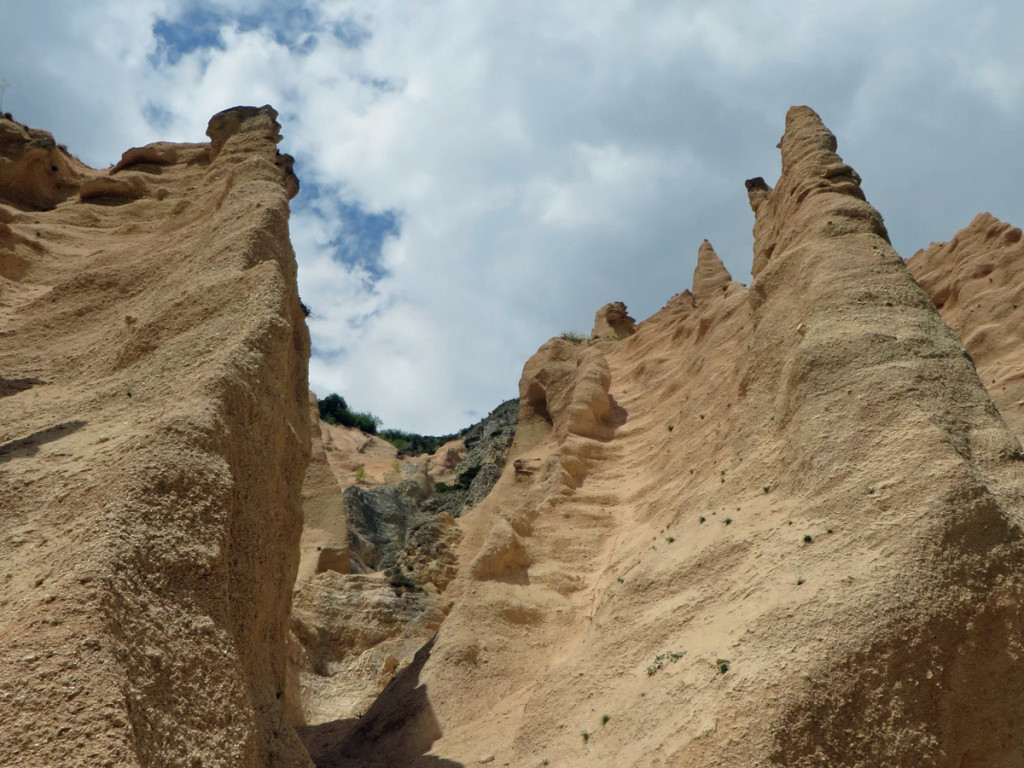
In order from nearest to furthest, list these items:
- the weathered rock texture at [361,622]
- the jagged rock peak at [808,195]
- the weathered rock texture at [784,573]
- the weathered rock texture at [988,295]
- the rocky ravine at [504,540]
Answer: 1. the rocky ravine at [504,540]
2. the weathered rock texture at [784,573]
3. the jagged rock peak at [808,195]
4. the weathered rock texture at [361,622]
5. the weathered rock texture at [988,295]

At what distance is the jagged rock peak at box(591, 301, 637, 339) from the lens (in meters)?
28.2

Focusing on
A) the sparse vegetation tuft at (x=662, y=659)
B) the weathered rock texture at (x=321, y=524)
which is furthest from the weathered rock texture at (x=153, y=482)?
the weathered rock texture at (x=321, y=524)

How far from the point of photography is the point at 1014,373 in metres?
18.6

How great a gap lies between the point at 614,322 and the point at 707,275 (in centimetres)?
342

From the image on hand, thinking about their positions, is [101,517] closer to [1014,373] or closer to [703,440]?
[703,440]

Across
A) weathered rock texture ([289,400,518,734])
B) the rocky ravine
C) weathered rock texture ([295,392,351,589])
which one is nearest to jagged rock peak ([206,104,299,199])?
the rocky ravine

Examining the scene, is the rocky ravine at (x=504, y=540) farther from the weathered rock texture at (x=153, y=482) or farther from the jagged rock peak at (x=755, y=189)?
the jagged rock peak at (x=755, y=189)

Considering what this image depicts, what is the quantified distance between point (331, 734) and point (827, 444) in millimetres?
8171

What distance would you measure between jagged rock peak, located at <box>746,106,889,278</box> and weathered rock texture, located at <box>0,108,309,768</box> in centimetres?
767

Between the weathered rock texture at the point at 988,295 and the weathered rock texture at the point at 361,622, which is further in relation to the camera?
the weathered rock texture at the point at 988,295

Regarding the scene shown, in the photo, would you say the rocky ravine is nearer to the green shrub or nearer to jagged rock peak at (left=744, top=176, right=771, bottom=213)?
jagged rock peak at (left=744, top=176, right=771, bottom=213)

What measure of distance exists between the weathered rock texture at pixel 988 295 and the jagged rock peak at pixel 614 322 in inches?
309

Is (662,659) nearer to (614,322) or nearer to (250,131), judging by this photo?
(250,131)

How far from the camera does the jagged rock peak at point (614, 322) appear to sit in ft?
92.7
